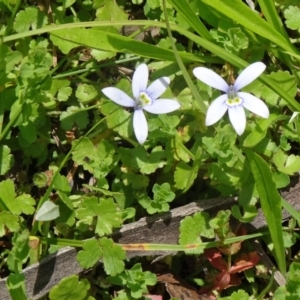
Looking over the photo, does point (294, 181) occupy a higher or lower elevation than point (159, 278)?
higher

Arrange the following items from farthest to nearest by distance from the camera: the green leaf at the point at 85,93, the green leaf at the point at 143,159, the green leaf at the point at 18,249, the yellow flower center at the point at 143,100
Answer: the green leaf at the point at 85,93 → the green leaf at the point at 143,159 → the yellow flower center at the point at 143,100 → the green leaf at the point at 18,249

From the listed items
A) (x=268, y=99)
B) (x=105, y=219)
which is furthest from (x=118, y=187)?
(x=268, y=99)

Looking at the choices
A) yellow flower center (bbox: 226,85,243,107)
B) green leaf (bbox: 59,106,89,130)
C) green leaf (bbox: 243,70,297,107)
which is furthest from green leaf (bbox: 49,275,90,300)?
green leaf (bbox: 243,70,297,107)

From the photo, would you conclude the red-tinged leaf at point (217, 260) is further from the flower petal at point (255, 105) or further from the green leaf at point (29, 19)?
the green leaf at point (29, 19)

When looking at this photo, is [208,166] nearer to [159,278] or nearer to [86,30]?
[159,278]

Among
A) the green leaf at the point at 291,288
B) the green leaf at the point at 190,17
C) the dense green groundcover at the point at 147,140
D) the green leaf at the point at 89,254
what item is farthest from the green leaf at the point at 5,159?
the green leaf at the point at 291,288

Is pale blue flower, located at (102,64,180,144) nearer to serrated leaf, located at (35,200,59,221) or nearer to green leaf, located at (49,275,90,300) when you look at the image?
serrated leaf, located at (35,200,59,221)
